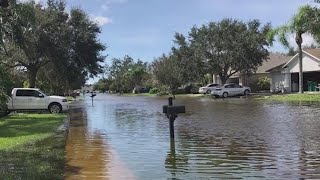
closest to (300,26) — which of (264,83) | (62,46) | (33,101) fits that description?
(62,46)

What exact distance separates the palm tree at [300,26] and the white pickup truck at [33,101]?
23541 mm

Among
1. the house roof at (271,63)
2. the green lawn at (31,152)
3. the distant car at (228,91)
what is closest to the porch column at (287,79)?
the distant car at (228,91)

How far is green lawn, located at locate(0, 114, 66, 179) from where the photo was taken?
9.43 metres

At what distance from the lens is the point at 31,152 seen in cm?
1224

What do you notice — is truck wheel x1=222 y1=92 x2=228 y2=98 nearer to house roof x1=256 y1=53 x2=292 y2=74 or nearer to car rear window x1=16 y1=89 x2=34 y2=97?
house roof x1=256 y1=53 x2=292 y2=74

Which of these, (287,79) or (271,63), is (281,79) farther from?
(271,63)

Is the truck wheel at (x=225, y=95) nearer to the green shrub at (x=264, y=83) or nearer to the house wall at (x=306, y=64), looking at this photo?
the house wall at (x=306, y=64)

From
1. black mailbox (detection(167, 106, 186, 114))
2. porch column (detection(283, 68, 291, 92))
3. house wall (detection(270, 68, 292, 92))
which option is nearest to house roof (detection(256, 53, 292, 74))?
house wall (detection(270, 68, 292, 92))

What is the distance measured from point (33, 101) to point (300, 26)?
84.5ft

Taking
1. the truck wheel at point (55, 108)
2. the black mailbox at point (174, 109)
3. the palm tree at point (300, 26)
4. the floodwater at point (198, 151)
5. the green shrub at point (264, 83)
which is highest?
the palm tree at point (300, 26)

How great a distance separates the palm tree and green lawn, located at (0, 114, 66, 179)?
29626 mm

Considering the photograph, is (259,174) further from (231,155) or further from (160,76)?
(160,76)

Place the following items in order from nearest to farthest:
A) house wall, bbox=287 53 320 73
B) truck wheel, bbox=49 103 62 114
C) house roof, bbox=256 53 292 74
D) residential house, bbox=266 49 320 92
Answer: truck wheel, bbox=49 103 62 114
house wall, bbox=287 53 320 73
residential house, bbox=266 49 320 92
house roof, bbox=256 53 292 74

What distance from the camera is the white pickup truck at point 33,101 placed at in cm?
2861
